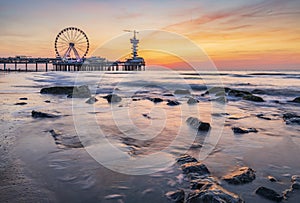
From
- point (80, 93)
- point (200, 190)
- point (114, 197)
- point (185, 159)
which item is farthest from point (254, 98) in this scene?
point (114, 197)

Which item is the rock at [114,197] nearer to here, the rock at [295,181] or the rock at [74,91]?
the rock at [295,181]

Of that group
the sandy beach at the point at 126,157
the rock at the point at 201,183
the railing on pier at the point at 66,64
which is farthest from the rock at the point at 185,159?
the railing on pier at the point at 66,64

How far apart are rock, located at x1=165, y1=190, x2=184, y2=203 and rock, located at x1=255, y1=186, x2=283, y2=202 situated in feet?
3.38

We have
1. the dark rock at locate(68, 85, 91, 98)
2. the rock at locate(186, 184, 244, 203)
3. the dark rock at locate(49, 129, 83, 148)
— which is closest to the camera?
the rock at locate(186, 184, 244, 203)

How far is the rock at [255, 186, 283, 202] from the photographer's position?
2941mm

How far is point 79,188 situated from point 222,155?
2792 mm

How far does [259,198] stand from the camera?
2.95 m

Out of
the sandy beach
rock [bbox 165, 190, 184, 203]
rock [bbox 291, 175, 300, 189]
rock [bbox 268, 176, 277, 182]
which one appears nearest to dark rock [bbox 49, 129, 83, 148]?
the sandy beach

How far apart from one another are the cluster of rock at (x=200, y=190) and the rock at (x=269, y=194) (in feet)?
1.49

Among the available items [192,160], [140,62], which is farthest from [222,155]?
[140,62]

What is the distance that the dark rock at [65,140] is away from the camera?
496 centimetres

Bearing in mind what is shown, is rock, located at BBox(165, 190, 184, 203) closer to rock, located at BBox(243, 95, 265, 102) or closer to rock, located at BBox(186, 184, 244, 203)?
rock, located at BBox(186, 184, 244, 203)

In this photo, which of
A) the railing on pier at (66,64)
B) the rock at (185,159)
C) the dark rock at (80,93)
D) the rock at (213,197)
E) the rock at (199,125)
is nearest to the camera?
the rock at (213,197)

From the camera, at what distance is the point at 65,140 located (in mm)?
5293
